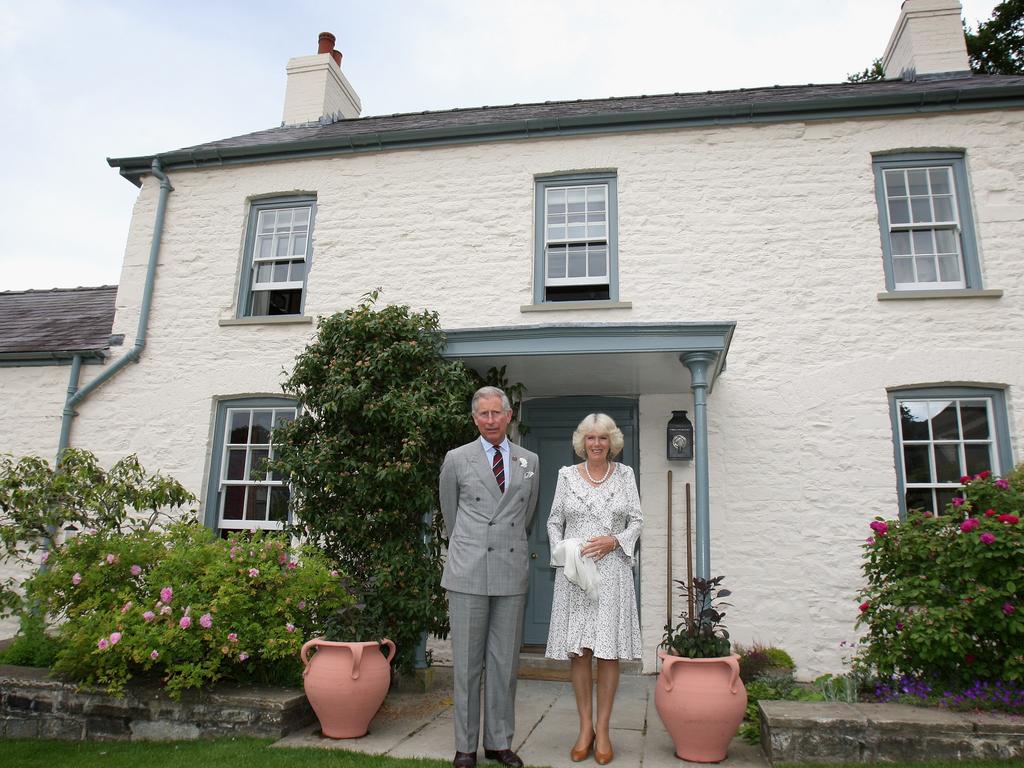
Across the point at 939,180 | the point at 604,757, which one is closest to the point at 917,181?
the point at 939,180

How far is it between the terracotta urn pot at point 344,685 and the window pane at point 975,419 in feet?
19.3

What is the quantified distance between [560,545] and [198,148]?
7753 millimetres

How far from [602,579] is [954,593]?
2403mm

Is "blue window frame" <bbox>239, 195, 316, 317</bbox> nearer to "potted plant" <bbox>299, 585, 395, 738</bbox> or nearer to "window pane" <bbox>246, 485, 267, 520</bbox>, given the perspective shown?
"window pane" <bbox>246, 485, 267, 520</bbox>

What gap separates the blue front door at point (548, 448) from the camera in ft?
23.9

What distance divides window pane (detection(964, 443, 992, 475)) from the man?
16.3 ft

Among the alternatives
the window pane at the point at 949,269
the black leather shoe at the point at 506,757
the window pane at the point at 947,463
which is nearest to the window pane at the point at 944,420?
the window pane at the point at 947,463

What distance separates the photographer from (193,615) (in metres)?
4.94

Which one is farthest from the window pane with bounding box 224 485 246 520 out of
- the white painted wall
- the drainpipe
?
the drainpipe

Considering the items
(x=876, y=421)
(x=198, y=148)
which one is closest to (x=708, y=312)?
(x=876, y=421)

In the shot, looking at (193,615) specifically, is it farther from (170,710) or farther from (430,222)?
(430,222)

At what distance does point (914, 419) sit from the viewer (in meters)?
6.91

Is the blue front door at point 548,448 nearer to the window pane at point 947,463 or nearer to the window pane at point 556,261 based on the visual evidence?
the window pane at point 556,261

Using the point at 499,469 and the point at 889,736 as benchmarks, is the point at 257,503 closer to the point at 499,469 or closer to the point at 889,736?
the point at 499,469
